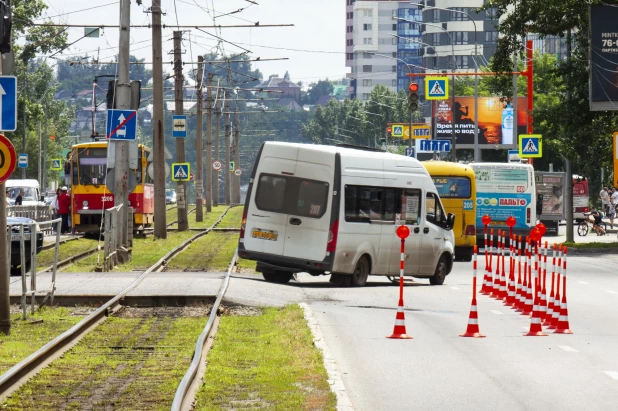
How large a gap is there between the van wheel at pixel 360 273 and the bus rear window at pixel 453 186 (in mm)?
11690

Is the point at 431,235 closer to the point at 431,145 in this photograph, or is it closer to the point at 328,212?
the point at 328,212

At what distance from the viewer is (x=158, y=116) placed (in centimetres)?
4244

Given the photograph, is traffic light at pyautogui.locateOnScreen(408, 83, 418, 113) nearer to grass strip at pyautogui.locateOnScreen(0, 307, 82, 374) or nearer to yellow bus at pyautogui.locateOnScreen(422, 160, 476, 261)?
yellow bus at pyautogui.locateOnScreen(422, 160, 476, 261)

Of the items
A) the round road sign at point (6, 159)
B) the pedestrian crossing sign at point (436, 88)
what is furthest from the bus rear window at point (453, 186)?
the round road sign at point (6, 159)

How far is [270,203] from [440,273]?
431 centimetres

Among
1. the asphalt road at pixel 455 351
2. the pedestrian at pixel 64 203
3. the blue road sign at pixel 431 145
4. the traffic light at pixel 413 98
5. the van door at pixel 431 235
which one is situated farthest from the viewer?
the blue road sign at pixel 431 145

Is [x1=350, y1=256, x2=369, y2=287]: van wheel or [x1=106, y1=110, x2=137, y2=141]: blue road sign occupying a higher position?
[x1=106, y1=110, x2=137, y2=141]: blue road sign

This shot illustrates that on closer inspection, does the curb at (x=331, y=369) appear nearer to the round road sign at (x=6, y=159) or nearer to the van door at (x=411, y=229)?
the round road sign at (x=6, y=159)

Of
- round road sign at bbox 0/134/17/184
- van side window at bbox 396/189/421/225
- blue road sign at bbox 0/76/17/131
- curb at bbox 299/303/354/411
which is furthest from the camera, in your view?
van side window at bbox 396/189/421/225

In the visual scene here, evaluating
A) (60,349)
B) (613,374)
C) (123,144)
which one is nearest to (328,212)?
(123,144)

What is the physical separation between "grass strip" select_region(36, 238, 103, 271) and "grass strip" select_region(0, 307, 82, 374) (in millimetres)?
9890

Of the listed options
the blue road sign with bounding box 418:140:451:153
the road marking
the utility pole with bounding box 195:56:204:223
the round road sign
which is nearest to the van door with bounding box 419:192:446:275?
the round road sign

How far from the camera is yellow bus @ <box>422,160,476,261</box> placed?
35.5m

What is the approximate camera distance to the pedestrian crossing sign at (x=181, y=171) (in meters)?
49.4
